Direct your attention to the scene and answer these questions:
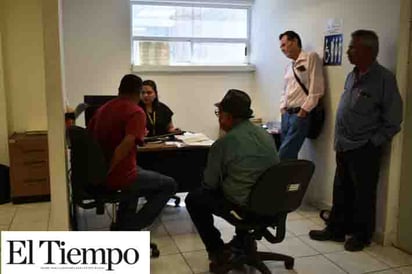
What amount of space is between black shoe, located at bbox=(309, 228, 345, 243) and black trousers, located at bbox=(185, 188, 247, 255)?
36.2 inches

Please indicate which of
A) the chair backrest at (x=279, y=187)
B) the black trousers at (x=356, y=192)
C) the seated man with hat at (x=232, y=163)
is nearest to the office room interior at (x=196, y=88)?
the black trousers at (x=356, y=192)

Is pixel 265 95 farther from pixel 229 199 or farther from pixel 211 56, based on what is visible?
pixel 229 199

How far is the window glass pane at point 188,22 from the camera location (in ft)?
17.3

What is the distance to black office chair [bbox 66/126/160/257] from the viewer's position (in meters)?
2.86

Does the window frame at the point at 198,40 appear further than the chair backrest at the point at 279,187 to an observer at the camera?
Yes

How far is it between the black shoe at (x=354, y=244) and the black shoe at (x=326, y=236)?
113mm

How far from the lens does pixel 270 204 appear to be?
8.62 feet

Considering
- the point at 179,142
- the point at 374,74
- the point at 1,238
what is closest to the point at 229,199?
the point at 179,142

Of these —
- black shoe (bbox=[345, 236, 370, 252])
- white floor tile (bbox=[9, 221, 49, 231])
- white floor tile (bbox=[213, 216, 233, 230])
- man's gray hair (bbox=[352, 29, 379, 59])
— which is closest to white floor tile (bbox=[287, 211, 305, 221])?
white floor tile (bbox=[213, 216, 233, 230])

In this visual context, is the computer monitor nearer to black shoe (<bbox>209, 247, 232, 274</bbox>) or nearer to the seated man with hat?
the seated man with hat

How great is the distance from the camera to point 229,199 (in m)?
2.78

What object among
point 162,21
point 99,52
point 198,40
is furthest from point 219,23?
point 99,52

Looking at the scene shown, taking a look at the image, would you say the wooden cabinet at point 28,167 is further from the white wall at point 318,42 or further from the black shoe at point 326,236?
the black shoe at point 326,236

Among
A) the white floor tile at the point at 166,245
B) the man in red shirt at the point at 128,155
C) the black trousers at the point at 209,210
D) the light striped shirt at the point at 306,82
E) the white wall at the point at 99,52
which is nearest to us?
the black trousers at the point at 209,210
